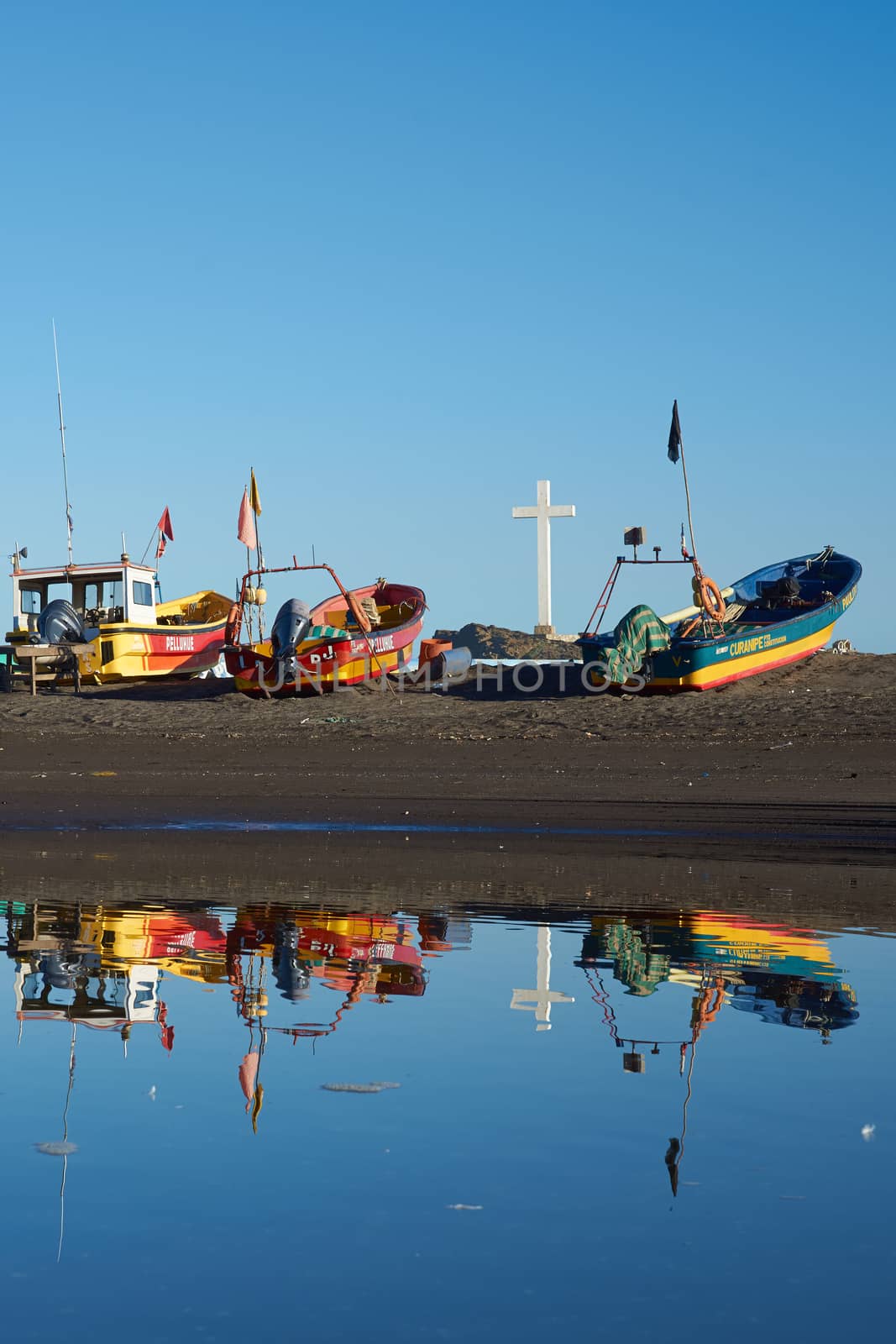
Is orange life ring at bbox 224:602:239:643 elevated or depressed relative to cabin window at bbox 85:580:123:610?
→ depressed

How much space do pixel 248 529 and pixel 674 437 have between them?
29.7 ft

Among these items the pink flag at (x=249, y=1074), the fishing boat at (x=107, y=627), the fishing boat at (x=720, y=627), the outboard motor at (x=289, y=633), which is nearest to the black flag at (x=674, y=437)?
the fishing boat at (x=720, y=627)

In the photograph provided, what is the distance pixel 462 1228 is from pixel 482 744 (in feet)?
56.9

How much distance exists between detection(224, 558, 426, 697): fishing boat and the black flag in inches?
254

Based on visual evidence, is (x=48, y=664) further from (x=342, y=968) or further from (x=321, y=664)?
(x=342, y=968)

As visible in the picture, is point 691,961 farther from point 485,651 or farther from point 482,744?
point 485,651

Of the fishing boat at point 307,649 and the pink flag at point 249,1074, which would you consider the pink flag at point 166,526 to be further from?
the pink flag at point 249,1074

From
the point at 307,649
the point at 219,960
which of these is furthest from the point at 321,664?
the point at 219,960

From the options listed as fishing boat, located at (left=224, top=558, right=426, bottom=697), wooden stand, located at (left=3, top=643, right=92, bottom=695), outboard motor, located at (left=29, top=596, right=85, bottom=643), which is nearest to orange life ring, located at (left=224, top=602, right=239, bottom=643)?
fishing boat, located at (left=224, top=558, right=426, bottom=697)

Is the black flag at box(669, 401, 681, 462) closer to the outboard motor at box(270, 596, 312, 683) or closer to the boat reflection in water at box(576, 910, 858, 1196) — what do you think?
the outboard motor at box(270, 596, 312, 683)

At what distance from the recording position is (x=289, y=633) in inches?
1081

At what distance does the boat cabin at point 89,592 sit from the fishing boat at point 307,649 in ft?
12.1

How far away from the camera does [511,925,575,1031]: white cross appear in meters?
6.37

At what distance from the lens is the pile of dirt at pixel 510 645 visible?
121 feet
